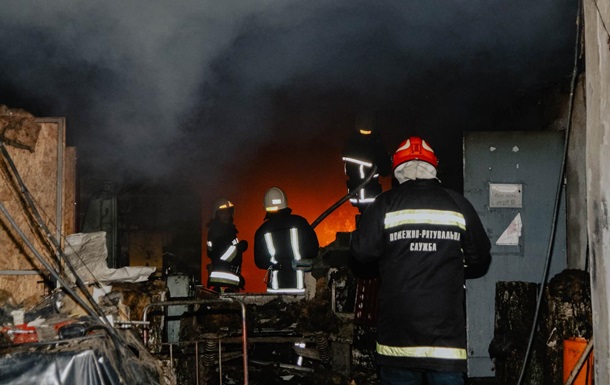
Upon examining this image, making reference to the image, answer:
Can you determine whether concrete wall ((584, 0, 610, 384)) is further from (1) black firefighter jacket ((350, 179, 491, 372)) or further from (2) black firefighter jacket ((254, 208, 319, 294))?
(2) black firefighter jacket ((254, 208, 319, 294))

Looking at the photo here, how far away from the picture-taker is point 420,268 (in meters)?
3.86

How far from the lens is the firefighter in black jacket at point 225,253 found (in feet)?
29.1

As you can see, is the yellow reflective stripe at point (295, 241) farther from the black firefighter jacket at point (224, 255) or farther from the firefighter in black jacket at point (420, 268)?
the firefighter in black jacket at point (420, 268)

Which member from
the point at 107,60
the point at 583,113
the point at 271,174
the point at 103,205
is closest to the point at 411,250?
the point at 583,113

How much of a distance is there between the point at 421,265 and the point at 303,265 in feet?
13.6

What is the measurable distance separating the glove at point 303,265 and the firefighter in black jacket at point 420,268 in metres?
3.89

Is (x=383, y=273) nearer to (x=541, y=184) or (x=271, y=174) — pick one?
(x=541, y=184)

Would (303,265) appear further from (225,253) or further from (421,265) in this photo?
(421,265)

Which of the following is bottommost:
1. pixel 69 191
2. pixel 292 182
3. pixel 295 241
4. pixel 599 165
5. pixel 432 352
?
pixel 432 352

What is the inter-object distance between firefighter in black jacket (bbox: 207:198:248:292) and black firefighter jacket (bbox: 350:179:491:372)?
511 centimetres

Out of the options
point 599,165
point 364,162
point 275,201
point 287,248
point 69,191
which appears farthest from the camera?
point 364,162

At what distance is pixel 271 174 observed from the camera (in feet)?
62.9

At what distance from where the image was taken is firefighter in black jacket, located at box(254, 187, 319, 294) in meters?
7.86

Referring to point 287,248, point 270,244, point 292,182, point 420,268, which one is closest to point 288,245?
point 287,248
